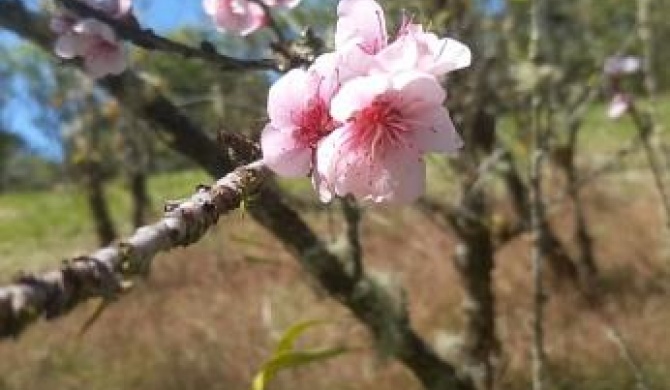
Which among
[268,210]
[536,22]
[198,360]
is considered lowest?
[198,360]

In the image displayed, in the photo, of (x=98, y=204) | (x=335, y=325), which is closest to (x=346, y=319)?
(x=335, y=325)

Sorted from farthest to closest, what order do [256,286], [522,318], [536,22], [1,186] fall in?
[1,186], [256,286], [522,318], [536,22]

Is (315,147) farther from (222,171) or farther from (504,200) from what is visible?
(504,200)

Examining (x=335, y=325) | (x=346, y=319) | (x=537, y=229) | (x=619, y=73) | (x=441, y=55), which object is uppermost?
(x=619, y=73)

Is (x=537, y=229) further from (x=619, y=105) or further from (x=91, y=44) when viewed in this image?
(x=619, y=105)

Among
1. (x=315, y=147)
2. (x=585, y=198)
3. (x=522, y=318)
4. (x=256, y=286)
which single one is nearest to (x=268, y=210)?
(x=315, y=147)

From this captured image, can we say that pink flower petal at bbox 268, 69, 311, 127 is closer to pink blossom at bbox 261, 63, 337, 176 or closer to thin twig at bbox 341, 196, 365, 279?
pink blossom at bbox 261, 63, 337, 176
